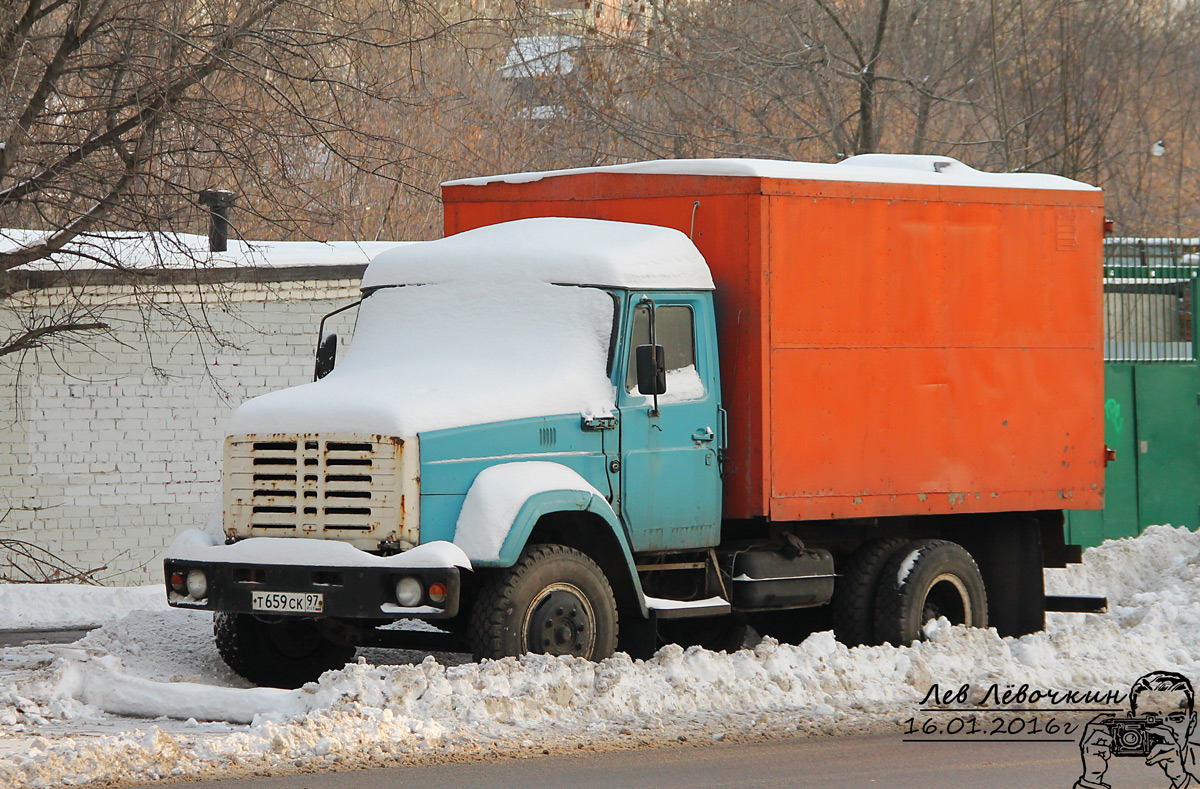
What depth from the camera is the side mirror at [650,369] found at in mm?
9398

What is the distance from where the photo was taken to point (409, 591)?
829 cm

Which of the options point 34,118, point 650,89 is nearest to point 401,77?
point 34,118

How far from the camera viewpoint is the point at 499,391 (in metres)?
8.96

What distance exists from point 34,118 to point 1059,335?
7357mm

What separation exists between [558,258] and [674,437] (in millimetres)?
1266

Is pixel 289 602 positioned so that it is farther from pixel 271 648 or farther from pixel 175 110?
pixel 175 110

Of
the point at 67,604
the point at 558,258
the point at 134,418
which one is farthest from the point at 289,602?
the point at 134,418

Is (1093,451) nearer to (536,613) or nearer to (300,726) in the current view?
(536,613)

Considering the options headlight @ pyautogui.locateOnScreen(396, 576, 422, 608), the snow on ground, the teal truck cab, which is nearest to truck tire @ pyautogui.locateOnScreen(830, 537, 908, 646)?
the teal truck cab

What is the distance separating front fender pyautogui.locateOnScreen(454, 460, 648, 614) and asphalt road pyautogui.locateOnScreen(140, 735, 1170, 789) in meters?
1.36

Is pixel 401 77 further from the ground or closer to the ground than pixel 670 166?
further from the ground

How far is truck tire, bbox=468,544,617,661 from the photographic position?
848cm

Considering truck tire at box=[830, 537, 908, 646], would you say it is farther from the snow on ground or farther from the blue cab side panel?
the blue cab side panel

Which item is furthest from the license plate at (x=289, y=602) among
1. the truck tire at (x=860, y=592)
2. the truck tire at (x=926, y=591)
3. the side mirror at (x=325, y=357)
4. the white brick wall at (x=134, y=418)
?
the white brick wall at (x=134, y=418)
